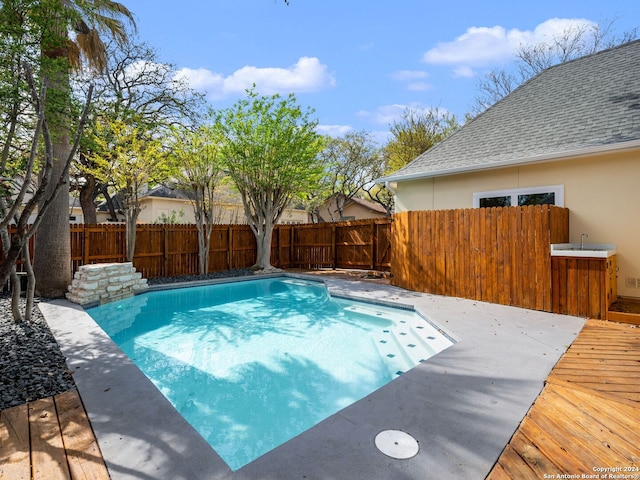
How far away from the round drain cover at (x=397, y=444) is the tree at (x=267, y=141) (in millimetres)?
10123

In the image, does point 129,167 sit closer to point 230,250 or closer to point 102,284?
point 102,284

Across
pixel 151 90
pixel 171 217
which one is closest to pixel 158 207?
pixel 171 217

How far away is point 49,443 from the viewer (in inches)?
89.9

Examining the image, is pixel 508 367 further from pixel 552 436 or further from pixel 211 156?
pixel 211 156

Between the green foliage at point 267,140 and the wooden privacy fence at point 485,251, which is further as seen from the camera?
the green foliage at point 267,140

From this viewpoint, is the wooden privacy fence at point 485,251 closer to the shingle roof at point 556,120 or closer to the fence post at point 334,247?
the shingle roof at point 556,120

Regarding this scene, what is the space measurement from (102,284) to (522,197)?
32.9 feet

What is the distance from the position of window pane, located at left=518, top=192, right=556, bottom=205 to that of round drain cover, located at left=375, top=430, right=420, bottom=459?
7.01 metres

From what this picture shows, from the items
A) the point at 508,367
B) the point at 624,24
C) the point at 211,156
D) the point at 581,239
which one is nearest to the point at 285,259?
the point at 211,156

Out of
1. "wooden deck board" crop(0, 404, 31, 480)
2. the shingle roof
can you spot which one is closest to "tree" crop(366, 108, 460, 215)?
the shingle roof

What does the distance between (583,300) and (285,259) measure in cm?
1088

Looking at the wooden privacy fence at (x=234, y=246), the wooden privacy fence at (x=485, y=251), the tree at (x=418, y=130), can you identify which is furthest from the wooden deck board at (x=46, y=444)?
the tree at (x=418, y=130)

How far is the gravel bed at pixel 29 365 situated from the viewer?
3041 mm

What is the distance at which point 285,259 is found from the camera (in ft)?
48.0
